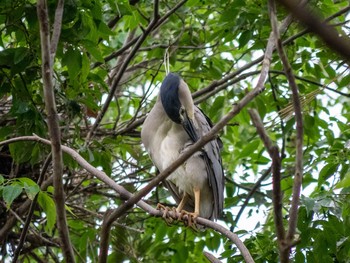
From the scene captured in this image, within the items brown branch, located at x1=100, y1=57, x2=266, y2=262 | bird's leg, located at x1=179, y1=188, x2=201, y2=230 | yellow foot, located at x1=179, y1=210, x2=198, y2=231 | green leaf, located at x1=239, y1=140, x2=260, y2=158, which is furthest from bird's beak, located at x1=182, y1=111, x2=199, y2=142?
brown branch, located at x1=100, y1=57, x2=266, y2=262

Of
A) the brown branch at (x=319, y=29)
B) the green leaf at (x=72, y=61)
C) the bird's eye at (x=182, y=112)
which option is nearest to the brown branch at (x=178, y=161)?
the brown branch at (x=319, y=29)

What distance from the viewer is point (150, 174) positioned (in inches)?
174

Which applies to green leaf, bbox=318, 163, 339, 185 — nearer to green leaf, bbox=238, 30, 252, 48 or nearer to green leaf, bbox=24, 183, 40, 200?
green leaf, bbox=238, 30, 252, 48

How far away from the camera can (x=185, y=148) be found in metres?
3.63

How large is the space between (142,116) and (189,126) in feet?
2.83

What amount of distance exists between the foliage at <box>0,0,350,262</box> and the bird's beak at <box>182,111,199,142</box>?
9.1 inches

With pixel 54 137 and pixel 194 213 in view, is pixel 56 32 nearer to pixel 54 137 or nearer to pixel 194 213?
pixel 54 137

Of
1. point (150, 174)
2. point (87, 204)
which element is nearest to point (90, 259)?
point (87, 204)

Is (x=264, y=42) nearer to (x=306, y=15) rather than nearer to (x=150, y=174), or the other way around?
(x=150, y=174)

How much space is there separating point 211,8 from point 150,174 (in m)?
1.12

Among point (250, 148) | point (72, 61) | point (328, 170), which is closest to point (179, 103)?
point (72, 61)

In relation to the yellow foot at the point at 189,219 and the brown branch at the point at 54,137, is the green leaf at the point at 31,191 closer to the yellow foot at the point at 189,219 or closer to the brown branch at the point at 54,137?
the brown branch at the point at 54,137

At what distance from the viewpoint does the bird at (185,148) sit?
3576mm

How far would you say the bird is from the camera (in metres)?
3.58
